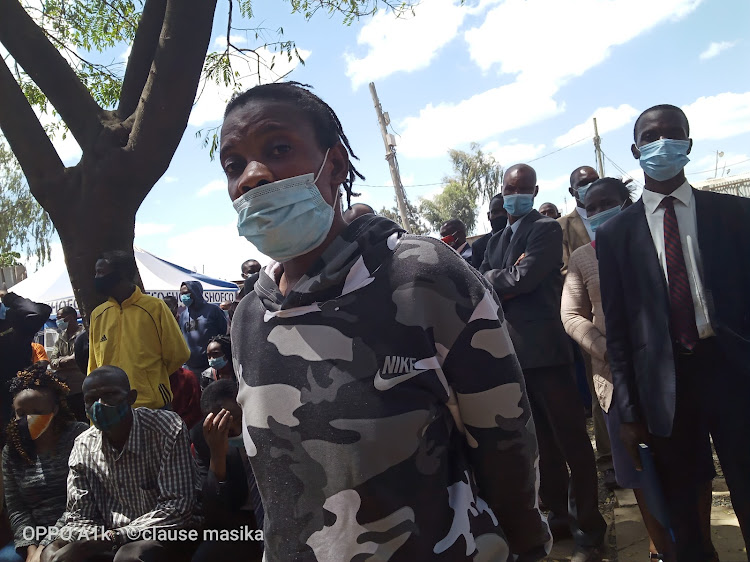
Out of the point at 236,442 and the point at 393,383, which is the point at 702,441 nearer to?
the point at 393,383

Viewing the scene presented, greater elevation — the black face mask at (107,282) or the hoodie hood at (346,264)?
the black face mask at (107,282)

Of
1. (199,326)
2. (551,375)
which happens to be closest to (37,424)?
(199,326)

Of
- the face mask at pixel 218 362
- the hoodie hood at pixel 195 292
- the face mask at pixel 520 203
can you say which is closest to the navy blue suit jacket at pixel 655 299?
the face mask at pixel 520 203

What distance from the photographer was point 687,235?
227 cm

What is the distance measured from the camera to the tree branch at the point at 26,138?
430 cm

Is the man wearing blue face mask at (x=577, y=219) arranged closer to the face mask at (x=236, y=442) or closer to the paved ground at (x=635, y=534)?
the paved ground at (x=635, y=534)

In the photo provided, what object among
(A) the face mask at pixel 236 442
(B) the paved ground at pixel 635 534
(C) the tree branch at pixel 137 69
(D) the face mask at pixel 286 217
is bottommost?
(B) the paved ground at pixel 635 534

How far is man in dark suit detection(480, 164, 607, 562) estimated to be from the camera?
3016mm

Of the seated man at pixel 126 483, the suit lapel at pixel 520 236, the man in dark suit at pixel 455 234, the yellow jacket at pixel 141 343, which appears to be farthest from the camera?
the man in dark suit at pixel 455 234

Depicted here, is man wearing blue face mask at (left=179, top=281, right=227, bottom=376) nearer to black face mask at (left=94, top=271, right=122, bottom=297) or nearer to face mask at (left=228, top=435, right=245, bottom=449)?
black face mask at (left=94, top=271, right=122, bottom=297)

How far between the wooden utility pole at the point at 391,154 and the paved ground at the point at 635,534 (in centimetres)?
1493

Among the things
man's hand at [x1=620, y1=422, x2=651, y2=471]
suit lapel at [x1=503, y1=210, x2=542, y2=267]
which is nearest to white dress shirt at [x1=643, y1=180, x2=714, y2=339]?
man's hand at [x1=620, y1=422, x2=651, y2=471]

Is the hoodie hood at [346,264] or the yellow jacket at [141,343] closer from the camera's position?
the hoodie hood at [346,264]

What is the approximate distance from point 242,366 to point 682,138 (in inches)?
80.8
